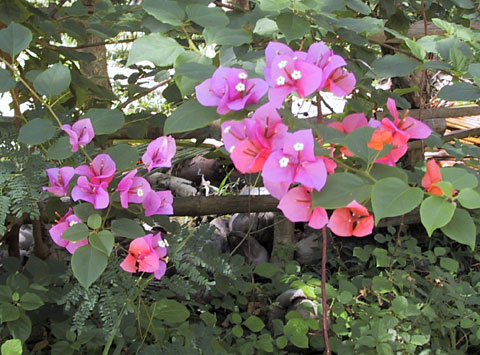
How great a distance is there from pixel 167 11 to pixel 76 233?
33cm

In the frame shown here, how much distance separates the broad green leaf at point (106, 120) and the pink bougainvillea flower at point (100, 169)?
52 mm

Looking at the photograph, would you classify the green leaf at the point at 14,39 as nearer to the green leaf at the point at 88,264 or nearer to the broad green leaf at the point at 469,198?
the green leaf at the point at 88,264

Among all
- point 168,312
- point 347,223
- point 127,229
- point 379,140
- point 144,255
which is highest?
point 379,140

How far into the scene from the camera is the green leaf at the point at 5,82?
0.88 m

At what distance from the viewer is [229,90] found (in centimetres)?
64

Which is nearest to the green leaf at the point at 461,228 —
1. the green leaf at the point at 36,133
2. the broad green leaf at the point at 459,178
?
the broad green leaf at the point at 459,178

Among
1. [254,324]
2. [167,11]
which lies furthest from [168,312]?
[167,11]

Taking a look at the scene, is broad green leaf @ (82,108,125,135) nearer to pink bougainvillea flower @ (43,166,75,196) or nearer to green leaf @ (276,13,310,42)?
pink bougainvillea flower @ (43,166,75,196)

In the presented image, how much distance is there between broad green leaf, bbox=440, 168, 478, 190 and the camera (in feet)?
1.98

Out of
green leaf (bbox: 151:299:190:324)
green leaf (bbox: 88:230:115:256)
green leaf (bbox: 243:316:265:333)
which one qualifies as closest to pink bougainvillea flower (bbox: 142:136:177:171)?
green leaf (bbox: 88:230:115:256)

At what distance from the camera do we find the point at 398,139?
0.68 m

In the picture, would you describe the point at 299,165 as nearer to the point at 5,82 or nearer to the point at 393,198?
the point at 393,198

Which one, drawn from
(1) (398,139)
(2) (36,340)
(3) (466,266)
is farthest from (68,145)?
(3) (466,266)

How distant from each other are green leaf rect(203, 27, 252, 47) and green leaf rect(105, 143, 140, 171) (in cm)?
20
